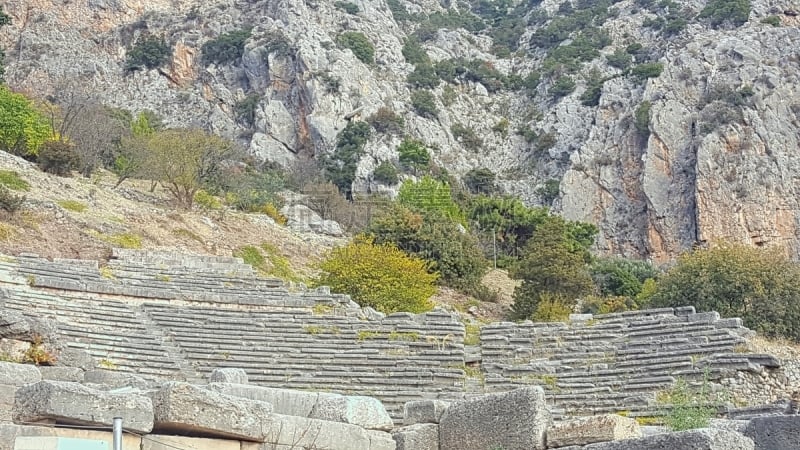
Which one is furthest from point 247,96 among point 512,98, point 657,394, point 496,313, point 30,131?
point 657,394

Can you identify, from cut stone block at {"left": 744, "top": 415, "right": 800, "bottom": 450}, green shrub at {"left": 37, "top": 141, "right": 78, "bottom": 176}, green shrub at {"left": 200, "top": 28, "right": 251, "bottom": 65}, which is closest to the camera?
cut stone block at {"left": 744, "top": 415, "right": 800, "bottom": 450}

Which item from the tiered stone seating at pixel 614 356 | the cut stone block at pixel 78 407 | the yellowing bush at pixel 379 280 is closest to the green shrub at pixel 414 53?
the yellowing bush at pixel 379 280

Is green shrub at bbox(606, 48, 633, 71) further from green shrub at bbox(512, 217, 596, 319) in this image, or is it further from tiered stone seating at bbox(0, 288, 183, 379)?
tiered stone seating at bbox(0, 288, 183, 379)

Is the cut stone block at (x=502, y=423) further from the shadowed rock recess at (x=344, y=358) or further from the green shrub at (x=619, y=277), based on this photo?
the green shrub at (x=619, y=277)

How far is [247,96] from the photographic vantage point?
60062 mm

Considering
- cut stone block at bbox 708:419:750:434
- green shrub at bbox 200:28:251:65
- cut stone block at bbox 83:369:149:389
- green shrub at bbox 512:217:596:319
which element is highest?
green shrub at bbox 200:28:251:65

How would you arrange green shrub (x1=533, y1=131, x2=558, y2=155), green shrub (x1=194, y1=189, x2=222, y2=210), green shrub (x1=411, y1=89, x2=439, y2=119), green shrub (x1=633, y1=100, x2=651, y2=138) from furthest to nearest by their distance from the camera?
green shrub (x1=411, y1=89, x2=439, y2=119) → green shrub (x1=533, y1=131, x2=558, y2=155) → green shrub (x1=633, y1=100, x2=651, y2=138) → green shrub (x1=194, y1=189, x2=222, y2=210)

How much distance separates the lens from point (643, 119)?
53.2 m

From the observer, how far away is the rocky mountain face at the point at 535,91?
163ft

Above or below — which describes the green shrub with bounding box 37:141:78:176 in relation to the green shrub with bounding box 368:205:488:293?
above

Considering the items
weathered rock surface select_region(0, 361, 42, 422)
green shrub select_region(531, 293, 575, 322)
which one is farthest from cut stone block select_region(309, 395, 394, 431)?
green shrub select_region(531, 293, 575, 322)

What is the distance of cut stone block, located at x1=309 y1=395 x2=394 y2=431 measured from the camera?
7.04 metres

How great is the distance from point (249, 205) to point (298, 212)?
273cm

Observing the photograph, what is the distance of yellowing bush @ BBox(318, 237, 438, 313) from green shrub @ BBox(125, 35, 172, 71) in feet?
122
